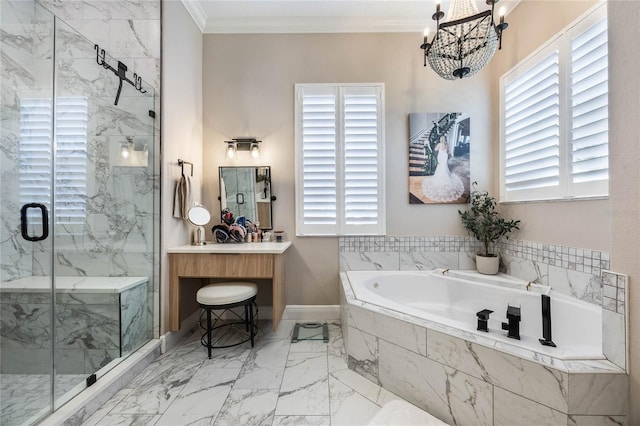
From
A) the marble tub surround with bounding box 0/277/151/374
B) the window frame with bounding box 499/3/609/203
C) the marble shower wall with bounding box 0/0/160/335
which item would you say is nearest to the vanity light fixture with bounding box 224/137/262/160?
the marble shower wall with bounding box 0/0/160/335

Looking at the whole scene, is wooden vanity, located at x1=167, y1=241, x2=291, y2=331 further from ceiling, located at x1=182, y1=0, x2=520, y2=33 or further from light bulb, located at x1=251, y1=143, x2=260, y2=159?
ceiling, located at x1=182, y1=0, x2=520, y2=33

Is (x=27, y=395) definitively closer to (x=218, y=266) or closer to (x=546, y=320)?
(x=218, y=266)

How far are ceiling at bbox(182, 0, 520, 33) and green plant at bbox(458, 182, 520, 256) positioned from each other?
1781 mm

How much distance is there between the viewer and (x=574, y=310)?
1589 mm

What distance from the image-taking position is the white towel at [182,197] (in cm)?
215

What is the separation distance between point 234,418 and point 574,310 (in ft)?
7.17

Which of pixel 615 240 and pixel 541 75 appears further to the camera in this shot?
pixel 541 75

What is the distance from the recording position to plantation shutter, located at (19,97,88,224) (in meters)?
1.39

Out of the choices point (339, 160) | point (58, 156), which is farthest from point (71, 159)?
point (339, 160)

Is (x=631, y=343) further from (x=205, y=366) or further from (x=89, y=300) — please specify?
(x=89, y=300)

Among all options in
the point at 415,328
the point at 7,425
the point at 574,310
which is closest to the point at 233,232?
the point at 7,425

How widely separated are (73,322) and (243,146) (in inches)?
74.5

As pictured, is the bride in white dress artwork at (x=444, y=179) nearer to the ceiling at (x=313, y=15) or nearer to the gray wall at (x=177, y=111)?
the ceiling at (x=313, y=15)

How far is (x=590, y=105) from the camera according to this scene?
61.7 inches
